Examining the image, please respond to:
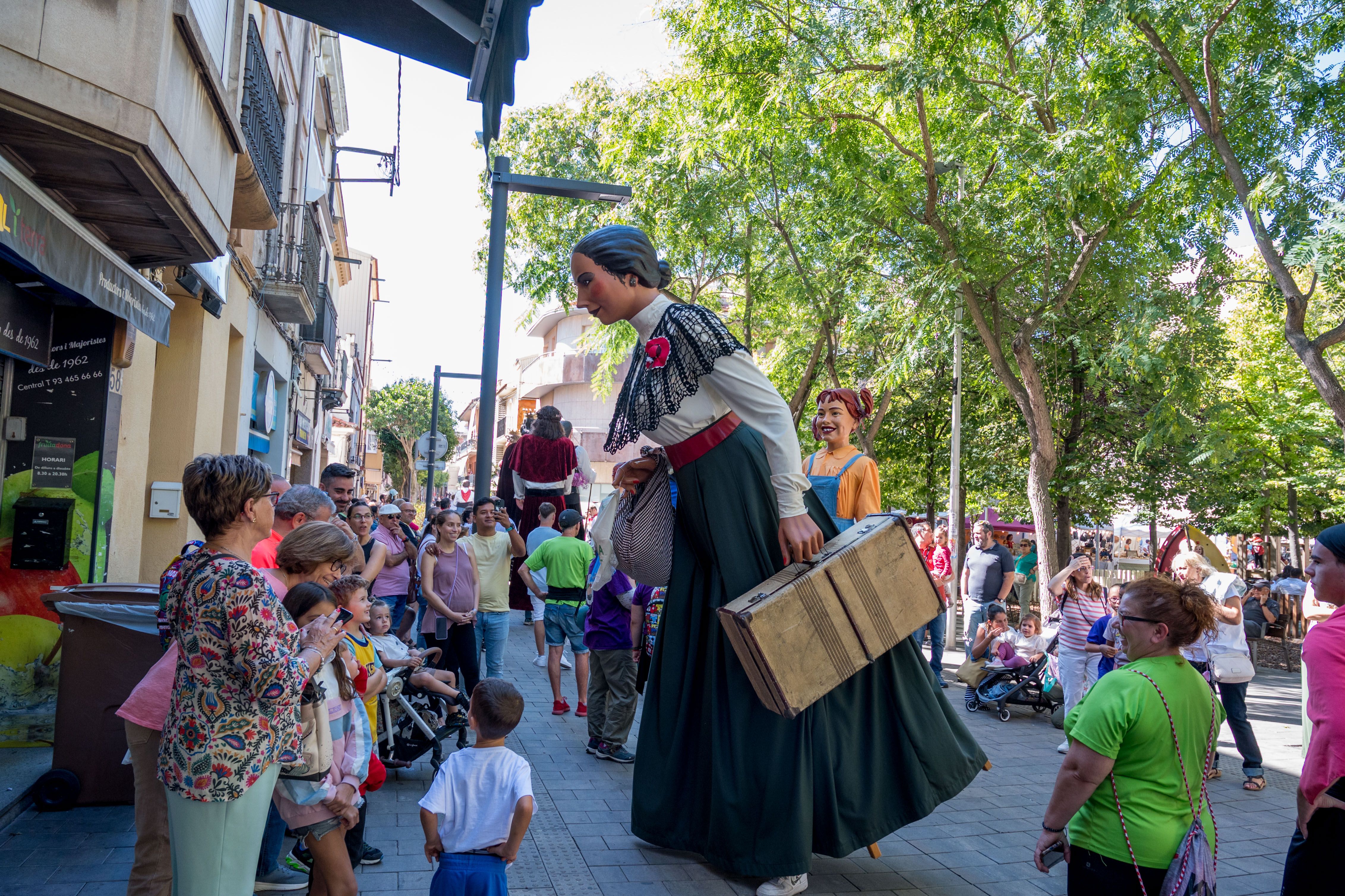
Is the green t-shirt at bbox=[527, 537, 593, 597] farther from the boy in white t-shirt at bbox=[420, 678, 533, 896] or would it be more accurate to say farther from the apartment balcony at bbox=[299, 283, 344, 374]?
the apartment balcony at bbox=[299, 283, 344, 374]

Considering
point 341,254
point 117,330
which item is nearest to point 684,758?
point 117,330

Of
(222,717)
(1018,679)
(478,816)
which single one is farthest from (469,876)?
(1018,679)

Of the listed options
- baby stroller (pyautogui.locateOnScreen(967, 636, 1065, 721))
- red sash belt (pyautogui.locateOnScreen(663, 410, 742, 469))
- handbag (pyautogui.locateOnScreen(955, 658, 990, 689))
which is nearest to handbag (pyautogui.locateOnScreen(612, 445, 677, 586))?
red sash belt (pyautogui.locateOnScreen(663, 410, 742, 469))

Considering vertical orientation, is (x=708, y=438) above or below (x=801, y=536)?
above

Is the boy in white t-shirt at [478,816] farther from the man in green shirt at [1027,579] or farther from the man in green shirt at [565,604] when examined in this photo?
the man in green shirt at [1027,579]

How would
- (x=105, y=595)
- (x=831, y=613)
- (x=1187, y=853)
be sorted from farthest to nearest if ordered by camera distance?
(x=105, y=595) < (x=831, y=613) < (x=1187, y=853)

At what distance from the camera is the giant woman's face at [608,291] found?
3895 mm

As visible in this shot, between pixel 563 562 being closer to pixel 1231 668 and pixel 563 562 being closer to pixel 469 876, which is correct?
pixel 1231 668

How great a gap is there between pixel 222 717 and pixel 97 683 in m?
2.54

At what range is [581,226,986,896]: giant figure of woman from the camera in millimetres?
3650

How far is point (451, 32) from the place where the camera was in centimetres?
405

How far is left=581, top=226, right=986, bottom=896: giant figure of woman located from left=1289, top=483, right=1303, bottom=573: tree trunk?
77.1 feet

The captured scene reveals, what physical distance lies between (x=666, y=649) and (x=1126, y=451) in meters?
21.1

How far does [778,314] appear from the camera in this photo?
20141 mm
